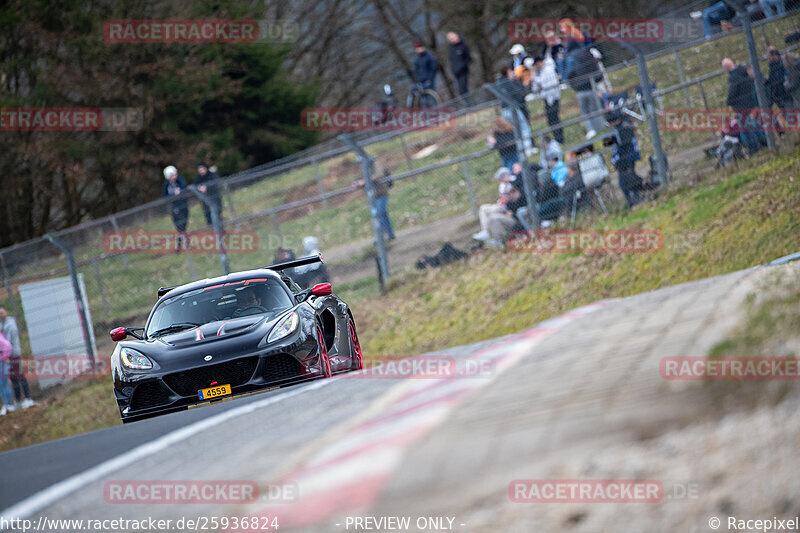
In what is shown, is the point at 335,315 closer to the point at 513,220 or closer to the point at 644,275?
the point at 644,275

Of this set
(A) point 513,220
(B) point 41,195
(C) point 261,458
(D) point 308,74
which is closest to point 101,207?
(B) point 41,195

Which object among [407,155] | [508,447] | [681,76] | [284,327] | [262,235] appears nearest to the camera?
[508,447]

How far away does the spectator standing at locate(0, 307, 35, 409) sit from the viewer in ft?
56.8

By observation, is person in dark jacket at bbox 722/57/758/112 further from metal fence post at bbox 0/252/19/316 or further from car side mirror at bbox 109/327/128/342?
metal fence post at bbox 0/252/19/316

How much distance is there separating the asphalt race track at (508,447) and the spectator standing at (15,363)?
15.7 m

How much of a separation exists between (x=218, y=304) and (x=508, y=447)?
8.11 m

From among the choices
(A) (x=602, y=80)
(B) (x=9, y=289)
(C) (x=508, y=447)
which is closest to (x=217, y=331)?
(C) (x=508, y=447)

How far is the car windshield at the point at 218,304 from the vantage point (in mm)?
9312

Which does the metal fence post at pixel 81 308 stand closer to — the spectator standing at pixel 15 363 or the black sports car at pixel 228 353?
the spectator standing at pixel 15 363

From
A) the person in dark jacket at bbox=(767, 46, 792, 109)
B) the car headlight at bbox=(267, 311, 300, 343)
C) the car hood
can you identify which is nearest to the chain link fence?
the person in dark jacket at bbox=(767, 46, 792, 109)

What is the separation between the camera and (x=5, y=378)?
56.4 feet

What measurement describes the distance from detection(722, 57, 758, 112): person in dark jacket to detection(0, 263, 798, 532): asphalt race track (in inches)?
459

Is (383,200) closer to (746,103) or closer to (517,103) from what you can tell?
(517,103)

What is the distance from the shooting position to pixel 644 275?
12492 mm
